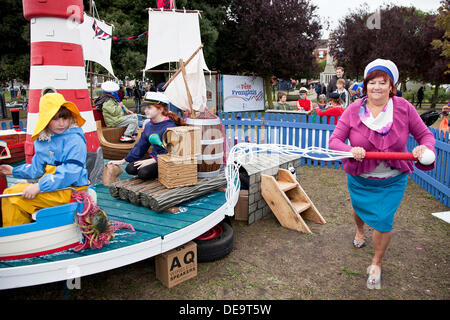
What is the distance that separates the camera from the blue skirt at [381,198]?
311cm

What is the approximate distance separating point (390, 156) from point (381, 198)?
52cm

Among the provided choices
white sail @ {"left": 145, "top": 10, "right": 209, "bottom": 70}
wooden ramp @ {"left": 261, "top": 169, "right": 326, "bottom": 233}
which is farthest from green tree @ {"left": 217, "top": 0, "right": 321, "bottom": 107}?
wooden ramp @ {"left": 261, "top": 169, "right": 326, "bottom": 233}

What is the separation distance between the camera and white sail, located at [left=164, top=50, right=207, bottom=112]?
4.41 meters

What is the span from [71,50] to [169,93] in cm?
123

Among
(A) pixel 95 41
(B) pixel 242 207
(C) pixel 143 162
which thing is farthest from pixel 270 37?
(C) pixel 143 162

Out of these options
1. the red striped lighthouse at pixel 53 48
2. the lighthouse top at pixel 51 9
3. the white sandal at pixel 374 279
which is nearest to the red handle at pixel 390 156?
the white sandal at pixel 374 279

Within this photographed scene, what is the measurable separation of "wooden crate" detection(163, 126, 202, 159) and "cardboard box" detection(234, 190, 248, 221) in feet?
3.79

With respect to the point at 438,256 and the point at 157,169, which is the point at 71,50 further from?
the point at 438,256

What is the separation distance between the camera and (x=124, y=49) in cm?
1748

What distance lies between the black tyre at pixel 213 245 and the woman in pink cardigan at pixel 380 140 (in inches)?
58.8

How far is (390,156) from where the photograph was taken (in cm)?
279

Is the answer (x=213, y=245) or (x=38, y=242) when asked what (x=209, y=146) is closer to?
(x=213, y=245)

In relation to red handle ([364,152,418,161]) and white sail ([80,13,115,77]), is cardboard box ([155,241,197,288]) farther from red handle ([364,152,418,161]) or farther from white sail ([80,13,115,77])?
white sail ([80,13,115,77])

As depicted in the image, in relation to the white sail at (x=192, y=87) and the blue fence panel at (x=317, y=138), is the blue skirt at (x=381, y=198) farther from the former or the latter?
the blue fence panel at (x=317, y=138)
